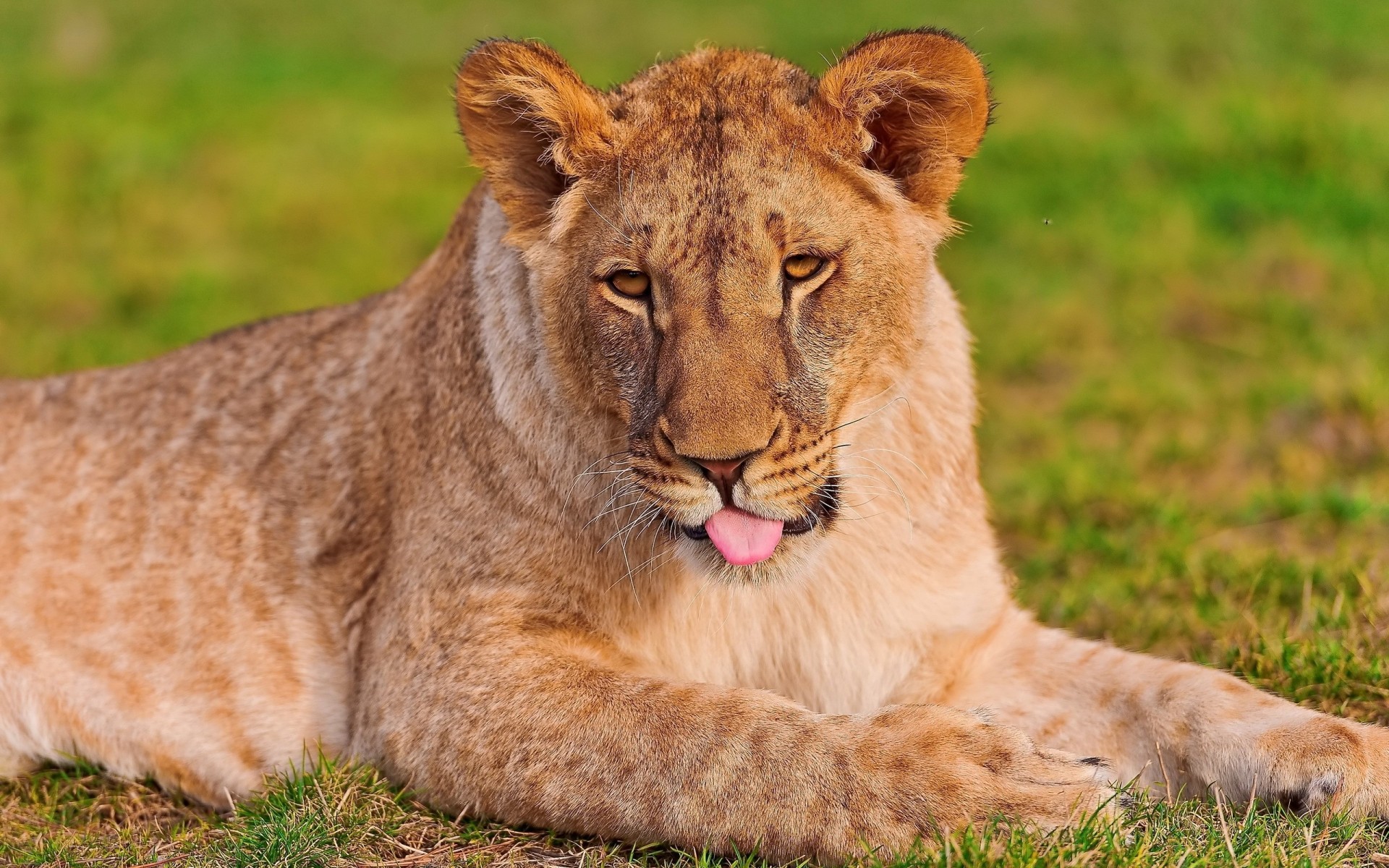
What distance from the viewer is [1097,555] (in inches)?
251

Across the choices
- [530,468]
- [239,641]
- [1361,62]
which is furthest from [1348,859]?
[1361,62]

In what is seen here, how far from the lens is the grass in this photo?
4.26 m

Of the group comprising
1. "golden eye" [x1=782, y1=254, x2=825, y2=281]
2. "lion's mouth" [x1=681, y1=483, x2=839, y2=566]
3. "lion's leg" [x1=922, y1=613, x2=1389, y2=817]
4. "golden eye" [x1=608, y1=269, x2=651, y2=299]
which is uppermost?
"golden eye" [x1=782, y1=254, x2=825, y2=281]

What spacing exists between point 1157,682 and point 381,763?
6.60 ft

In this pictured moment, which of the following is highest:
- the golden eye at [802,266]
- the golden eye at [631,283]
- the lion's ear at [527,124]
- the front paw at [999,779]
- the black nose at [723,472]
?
the lion's ear at [527,124]

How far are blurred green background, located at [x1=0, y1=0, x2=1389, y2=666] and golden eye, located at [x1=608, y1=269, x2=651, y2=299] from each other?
0.89 metres

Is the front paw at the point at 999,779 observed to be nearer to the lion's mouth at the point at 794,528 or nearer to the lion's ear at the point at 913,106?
the lion's mouth at the point at 794,528

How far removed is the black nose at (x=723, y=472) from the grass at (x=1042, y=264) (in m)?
0.78

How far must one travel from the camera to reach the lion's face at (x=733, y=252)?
3.48m

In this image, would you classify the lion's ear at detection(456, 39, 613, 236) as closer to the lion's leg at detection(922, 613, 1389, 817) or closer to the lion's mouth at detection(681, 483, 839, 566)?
the lion's mouth at detection(681, 483, 839, 566)

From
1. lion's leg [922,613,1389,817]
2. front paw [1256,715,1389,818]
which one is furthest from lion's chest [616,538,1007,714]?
front paw [1256,715,1389,818]

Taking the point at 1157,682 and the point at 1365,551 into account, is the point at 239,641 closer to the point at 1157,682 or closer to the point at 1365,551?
the point at 1157,682

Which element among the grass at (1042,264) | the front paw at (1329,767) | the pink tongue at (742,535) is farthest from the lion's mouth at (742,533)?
the front paw at (1329,767)

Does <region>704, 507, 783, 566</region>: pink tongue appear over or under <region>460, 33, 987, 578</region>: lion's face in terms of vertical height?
under
